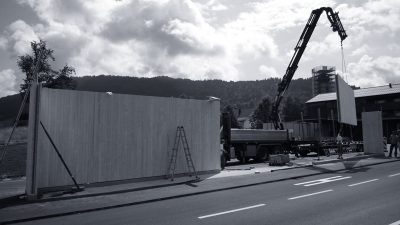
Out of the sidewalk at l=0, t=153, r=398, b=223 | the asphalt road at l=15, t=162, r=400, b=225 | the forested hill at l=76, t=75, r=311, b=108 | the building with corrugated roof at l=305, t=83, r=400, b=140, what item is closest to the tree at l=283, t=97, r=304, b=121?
the forested hill at l=76, t=75, r=311, b=108

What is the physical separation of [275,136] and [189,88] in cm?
11410

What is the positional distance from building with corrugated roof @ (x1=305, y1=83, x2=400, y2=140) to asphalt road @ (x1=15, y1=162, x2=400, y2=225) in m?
43.2

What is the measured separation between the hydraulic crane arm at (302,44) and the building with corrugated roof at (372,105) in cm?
2505

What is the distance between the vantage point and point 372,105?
63281 millimetres

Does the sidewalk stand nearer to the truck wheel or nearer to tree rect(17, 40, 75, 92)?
the truck wheel

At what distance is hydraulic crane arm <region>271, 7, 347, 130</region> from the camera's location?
29422mm

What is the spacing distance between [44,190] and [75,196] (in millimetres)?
1773

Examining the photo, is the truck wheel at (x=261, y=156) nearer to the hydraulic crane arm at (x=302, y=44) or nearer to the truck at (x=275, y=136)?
the truck at (x=275, y=136)

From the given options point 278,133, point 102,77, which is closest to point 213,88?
point 102,77

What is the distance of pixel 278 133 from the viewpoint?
27.8 metres

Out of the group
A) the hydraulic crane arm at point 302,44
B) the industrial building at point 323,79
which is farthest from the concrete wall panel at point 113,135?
the industrial building at point 323,79

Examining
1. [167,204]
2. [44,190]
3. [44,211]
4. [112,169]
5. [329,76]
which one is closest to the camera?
[44,211]

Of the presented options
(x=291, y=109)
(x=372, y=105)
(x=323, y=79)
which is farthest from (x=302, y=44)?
(x=323, y=79)

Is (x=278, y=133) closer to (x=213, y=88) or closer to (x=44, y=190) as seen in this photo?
(x=44, y=190)
